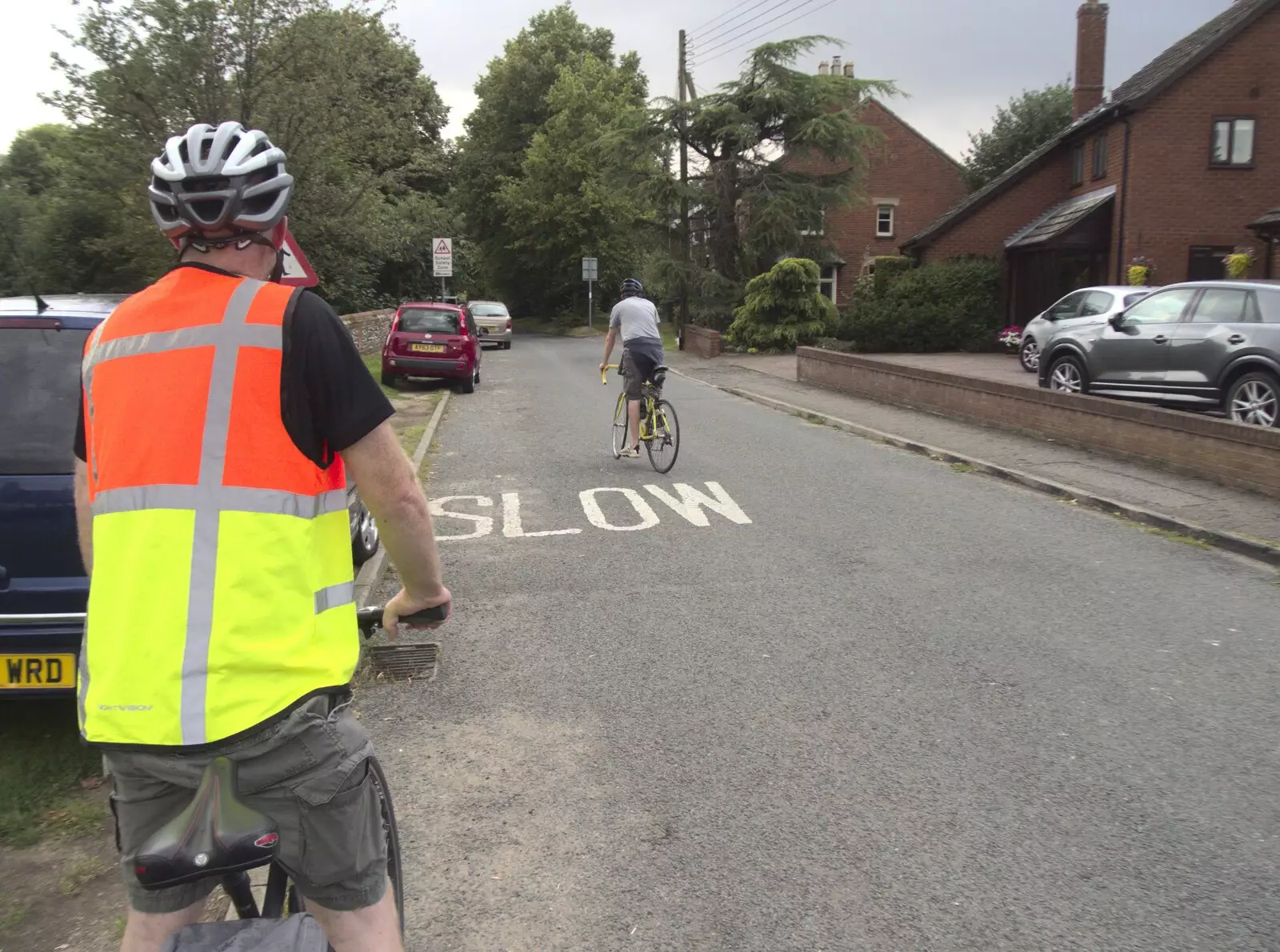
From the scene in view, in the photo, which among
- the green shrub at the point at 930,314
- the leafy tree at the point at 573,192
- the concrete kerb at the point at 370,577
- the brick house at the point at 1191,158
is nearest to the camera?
the concrete kerb at the point at 370,577

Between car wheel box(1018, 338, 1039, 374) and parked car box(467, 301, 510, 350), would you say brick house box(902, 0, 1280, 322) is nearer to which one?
car wheel box(1018, 338, 1039, 374)

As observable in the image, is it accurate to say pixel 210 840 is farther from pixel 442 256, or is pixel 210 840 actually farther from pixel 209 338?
A: pixel 442 256

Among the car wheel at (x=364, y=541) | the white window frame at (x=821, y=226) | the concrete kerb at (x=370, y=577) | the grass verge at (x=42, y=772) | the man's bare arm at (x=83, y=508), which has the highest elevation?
the white window frame at (x=821, y=226)

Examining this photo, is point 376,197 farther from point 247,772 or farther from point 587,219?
point 587,219

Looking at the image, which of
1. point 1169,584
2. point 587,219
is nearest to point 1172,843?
point 1169,584

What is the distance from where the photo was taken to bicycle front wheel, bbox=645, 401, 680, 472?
36.3 feet

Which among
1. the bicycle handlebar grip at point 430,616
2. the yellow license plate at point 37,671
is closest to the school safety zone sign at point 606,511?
the yellow license plate at point 37,671

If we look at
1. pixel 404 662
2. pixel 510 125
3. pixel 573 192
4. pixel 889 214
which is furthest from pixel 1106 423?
pixel 510 125

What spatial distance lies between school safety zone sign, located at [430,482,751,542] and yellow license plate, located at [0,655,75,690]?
418 cm

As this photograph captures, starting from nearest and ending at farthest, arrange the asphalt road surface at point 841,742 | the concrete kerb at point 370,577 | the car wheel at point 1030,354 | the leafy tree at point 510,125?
1. the asphalt road surface at point 841,742
2. the concrete kerb at point 370,577
3. the car wheel at point 1030,354
4. the leafy tree at point 510,125

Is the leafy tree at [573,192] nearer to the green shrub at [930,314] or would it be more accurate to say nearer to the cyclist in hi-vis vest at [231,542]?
the green shrub at [930,314]

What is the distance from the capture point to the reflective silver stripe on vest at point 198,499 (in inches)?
69.7

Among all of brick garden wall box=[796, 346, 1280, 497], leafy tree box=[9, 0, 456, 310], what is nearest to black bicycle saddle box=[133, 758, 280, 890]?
brick garden wall box=[796, 346, 1280, 497]

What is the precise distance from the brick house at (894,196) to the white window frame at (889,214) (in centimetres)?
3
